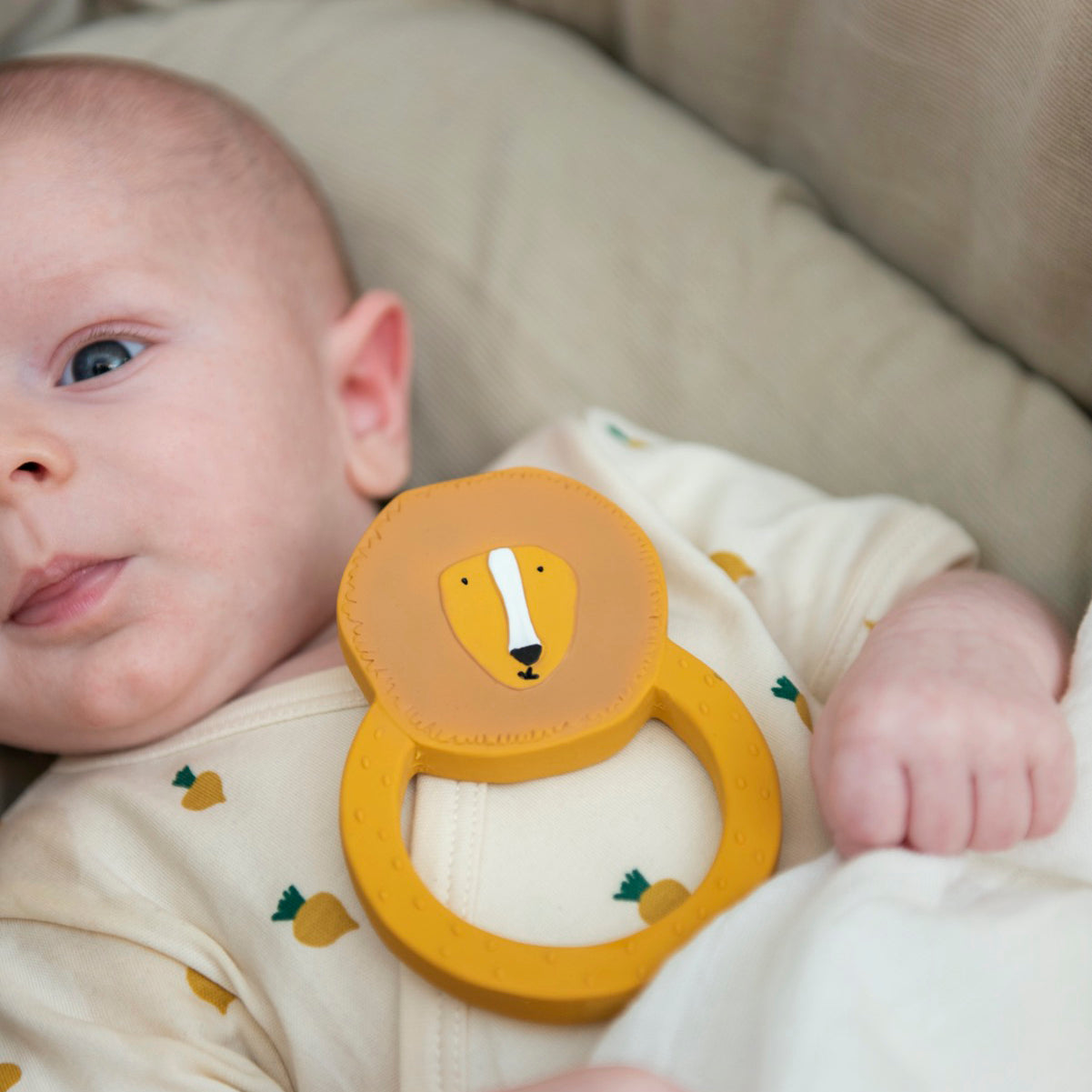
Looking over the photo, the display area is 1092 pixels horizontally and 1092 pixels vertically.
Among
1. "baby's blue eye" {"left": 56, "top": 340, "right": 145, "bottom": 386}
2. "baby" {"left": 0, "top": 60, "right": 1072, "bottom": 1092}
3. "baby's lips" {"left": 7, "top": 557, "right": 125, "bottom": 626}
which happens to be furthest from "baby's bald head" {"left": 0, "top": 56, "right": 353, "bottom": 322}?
"baby's lips" {"left": 7, "top": 557, "right": 125, "bottom": 626}

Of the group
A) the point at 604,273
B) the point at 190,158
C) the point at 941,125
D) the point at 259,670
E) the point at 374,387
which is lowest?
the point at 259,670

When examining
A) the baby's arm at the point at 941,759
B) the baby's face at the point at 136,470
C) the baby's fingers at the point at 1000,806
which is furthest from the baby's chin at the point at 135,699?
the baby's fingers at the point at 1000,806

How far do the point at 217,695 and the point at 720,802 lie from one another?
0.46m

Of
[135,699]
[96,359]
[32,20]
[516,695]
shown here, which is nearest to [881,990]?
[516,695]

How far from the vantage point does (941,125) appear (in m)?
1.13

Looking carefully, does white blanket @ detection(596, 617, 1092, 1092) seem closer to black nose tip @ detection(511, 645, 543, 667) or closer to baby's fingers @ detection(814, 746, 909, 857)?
baby's fingers @ detection(814, 746, 909, 857)

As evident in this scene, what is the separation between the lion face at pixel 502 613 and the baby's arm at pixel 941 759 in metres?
0.17

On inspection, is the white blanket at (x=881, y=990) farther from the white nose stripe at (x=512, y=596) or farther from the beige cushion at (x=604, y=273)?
the beige cushion at (x=604, y=273)

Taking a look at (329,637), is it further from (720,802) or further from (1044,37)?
(1044,37)

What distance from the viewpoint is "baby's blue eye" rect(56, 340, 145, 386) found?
3.29 ft

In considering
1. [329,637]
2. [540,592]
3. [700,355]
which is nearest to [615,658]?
[540,592]

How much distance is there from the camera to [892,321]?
1225mm

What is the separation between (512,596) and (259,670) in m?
0.30

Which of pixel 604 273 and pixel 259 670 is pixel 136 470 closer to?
pixel 259 670
